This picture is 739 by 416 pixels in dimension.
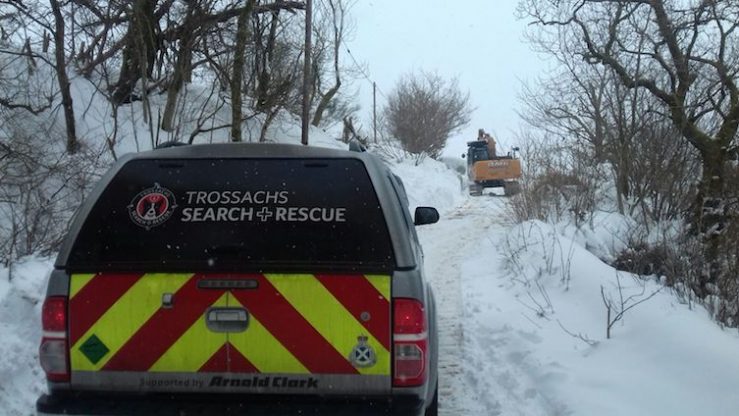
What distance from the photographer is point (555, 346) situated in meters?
6.32

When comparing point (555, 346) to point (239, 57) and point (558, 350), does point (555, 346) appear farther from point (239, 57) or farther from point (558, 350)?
point (239, 57)

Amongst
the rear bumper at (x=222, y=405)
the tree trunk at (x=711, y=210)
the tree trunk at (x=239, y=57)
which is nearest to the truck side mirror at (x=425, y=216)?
the rear bumper at (x=222, y=405)

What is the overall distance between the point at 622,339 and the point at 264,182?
4.08 metres

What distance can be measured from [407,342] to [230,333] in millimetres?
844

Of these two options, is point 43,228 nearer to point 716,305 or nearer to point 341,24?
point 716,305

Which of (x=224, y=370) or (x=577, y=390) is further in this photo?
(x=577, y=390)

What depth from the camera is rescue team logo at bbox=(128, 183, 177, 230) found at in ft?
10.7

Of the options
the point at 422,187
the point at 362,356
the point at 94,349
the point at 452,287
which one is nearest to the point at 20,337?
the point at 94,349

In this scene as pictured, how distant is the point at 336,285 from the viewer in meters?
3.07

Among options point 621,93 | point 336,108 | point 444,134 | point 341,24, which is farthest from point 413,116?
point 621,93

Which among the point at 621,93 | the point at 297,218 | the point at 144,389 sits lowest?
the point at 144,389

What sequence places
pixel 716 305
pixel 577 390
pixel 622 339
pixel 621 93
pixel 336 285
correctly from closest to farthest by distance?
1. pixel 336 285
2. pixel 577 390
3. pixel 622 339
4. pixel 716 305
5. pixel 621 93

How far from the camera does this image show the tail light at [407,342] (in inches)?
121

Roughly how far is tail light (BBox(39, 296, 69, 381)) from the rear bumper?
133 millimetres
